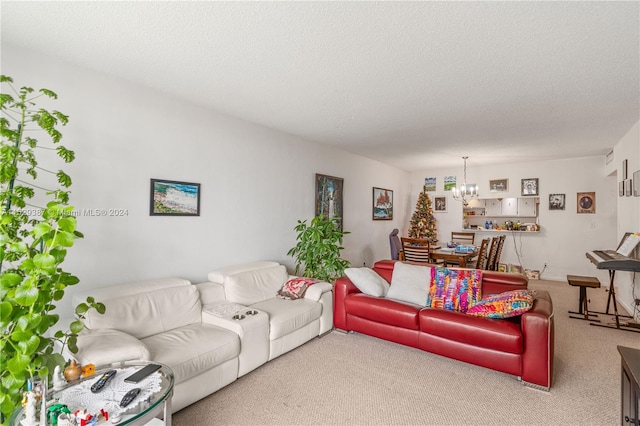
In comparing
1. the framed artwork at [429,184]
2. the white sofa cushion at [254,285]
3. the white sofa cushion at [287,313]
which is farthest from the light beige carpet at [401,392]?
the framed artwork at [429,184]

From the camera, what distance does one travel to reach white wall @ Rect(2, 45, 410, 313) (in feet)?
8.45

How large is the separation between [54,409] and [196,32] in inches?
87.9

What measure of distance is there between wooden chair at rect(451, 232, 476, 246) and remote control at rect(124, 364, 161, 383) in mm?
6810

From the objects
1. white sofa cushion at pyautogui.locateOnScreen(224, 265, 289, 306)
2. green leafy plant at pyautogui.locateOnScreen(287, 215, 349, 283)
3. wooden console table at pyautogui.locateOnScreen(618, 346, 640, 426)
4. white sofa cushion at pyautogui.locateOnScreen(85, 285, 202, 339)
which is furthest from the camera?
green leafy plant at pyautogui.locateOnScreen(287, 215, 349, 283)

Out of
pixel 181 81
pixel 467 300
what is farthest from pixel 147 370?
pixel 467 300

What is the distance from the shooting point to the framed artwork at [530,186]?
6.68 metres

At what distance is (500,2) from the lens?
175 centimetres

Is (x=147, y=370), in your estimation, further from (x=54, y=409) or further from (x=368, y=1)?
(x=368, y=1)

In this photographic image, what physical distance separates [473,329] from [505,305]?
1.16 feet

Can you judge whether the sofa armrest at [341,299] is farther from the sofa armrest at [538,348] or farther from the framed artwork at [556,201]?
the framed artwork at [556,201]

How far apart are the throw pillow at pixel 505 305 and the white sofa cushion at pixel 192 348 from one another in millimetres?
2205

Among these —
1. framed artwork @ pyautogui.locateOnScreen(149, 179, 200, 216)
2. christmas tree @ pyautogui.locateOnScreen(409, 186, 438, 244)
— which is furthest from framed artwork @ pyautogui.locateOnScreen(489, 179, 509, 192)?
framed artwork @ pyautogui.locateOnScreen(149, 179, 200, 216)

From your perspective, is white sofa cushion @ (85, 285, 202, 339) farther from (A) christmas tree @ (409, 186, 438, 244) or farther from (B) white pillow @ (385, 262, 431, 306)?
(A) christmas tree @ (409, 186, 438, 244)

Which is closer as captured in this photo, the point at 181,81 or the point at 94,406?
the point at 94,406
